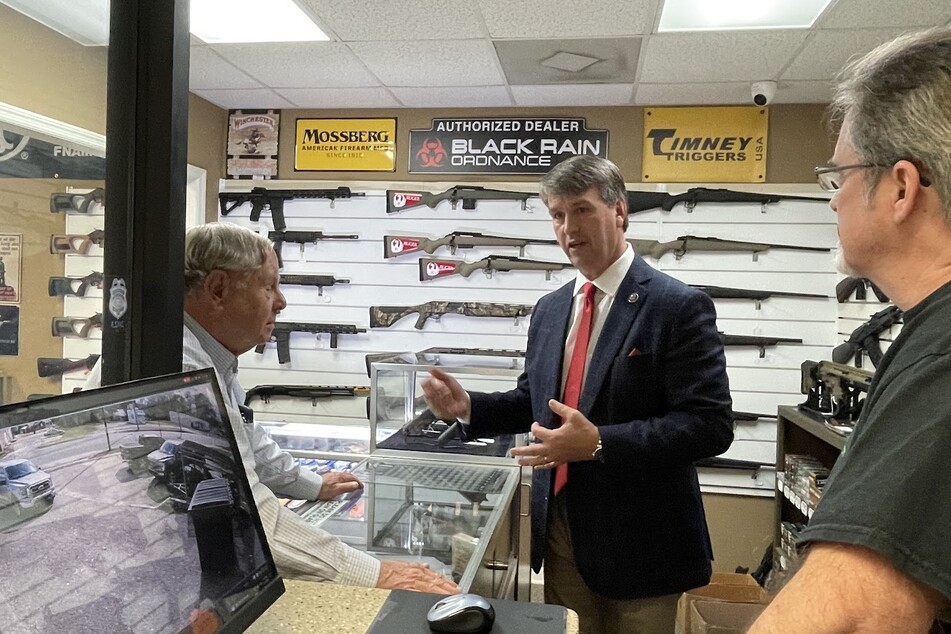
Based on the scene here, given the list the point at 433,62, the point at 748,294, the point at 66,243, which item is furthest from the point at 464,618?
the point at 748,294

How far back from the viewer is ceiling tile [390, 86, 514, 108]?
383cm

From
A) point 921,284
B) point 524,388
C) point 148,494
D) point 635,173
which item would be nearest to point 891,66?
point 921,284

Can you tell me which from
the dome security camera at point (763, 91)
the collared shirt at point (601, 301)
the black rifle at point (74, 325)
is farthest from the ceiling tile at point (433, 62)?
the black rifle at point (74, 325)

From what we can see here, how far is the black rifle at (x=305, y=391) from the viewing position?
4.28m

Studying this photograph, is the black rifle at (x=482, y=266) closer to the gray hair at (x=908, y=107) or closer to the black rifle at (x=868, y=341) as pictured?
the black rifle at (x=868, y=341)

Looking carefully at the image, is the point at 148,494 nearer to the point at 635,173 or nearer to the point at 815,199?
the point at 635,173

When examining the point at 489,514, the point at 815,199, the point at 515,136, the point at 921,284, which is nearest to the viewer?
the point at 921,284

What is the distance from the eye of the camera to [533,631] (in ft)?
2.66

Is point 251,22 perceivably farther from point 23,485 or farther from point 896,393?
point 896,393

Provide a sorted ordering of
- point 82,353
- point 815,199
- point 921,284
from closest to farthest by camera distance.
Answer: point 921,284, point 82,353, point 815,199

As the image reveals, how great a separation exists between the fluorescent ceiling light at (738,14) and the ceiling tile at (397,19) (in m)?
0.86

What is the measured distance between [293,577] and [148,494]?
49 centimetres

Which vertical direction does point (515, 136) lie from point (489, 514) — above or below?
above

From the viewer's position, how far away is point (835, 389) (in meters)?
2.93
